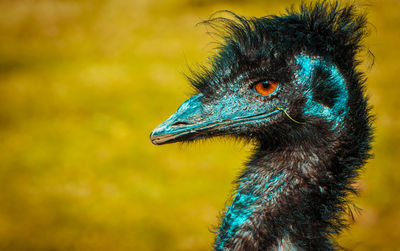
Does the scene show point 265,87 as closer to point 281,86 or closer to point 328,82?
point 281,86

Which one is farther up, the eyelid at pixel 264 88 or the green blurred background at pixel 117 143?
the green blurred background at pixel 117 143

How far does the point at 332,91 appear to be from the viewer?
223 centimetres

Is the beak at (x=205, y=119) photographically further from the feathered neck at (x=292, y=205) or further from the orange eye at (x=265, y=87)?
the feathered neck at (x=292, y=205)

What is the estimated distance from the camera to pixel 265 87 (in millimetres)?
2291

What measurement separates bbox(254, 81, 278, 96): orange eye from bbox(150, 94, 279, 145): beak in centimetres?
11

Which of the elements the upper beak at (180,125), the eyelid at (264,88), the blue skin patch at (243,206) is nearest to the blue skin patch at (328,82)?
the eyelid at (264,88)

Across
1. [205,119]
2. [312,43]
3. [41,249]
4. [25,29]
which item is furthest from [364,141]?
[25,29]

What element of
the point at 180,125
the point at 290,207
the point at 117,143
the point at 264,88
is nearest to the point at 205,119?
the point at 180,125

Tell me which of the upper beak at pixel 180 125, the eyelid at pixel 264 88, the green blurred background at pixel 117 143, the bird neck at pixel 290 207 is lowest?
the bird neck at pixel 290 207

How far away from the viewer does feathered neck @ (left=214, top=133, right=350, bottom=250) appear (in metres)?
2.21

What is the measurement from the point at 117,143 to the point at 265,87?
207 inches

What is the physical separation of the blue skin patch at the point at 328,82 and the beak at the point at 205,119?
8.0 inches

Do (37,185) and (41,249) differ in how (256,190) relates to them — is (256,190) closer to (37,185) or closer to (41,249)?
(41,249)

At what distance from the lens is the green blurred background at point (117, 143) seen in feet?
18.1
